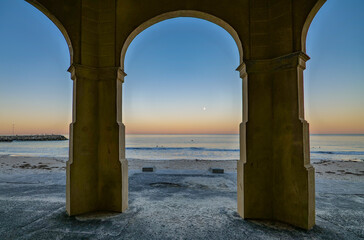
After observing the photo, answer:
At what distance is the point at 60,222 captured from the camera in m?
3.47

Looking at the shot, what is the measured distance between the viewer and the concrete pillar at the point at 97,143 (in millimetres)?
3895

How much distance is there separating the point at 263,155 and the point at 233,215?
1.38m

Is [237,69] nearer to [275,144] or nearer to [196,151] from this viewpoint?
[275,144]

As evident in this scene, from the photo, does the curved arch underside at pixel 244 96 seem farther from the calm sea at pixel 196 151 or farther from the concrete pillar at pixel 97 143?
the calm sea at pixel 196 151

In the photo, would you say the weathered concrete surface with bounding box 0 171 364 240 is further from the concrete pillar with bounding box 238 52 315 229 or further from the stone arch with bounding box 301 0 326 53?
the stone arch with bounding box 301 0 326 53

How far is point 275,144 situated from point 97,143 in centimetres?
374

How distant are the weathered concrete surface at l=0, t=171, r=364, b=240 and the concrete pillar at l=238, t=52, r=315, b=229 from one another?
385 millimetres

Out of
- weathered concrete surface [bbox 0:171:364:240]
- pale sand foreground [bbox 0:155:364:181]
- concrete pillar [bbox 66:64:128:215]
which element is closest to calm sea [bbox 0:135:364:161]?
pale sand foreground [bbox 0:155:364:181]

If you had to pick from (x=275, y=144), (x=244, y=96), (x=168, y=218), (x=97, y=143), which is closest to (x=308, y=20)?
(x=244, y=96)

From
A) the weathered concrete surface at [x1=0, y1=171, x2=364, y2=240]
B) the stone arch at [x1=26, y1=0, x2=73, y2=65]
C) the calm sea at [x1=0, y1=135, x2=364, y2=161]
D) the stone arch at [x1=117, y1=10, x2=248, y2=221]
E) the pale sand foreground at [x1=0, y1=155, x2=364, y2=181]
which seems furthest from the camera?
the calm sea at [x1=0, y1=135, x2=364, y2=161]

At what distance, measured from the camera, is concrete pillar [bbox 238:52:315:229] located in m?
3.43

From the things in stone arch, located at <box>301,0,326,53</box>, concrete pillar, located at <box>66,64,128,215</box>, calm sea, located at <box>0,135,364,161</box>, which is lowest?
calm sea, located at <box>0,135,364,161</box>

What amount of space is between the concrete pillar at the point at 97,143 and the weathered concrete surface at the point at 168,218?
17.6 inches

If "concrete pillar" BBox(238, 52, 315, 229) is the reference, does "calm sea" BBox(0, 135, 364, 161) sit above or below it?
below
